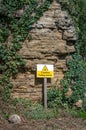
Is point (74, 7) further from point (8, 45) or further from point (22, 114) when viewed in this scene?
point (22, 114)

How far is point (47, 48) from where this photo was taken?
34.1ft

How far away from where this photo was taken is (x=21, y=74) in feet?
33.9

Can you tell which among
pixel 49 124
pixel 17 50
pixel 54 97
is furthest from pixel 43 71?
pixel 49 124

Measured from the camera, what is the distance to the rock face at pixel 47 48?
33.8 feet

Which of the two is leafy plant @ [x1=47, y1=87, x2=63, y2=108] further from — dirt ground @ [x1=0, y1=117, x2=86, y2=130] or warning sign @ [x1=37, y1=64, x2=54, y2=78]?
dirt ground @ [x1=0, y1=117, x2=86, y2=130]

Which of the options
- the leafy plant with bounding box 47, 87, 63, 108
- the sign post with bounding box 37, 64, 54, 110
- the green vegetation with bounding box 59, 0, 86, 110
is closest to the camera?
the sign post with bounding box 37, 64, 54, 110

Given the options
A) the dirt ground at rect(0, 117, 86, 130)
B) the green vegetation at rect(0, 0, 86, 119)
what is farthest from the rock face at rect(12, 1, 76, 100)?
the dirt ground at rect(0, 117, 86, 130)

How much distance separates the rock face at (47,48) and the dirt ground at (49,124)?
5.13 feet

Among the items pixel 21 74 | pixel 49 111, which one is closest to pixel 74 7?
pixel 21 74

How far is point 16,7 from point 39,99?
288 cm

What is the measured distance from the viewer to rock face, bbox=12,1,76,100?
1030 centimetres

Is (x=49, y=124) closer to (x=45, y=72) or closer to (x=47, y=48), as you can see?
(x=45, y=72)

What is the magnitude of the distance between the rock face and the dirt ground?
5.13 feet

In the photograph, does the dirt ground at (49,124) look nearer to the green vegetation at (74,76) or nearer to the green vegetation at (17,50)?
the green vegetation at (17,50)
